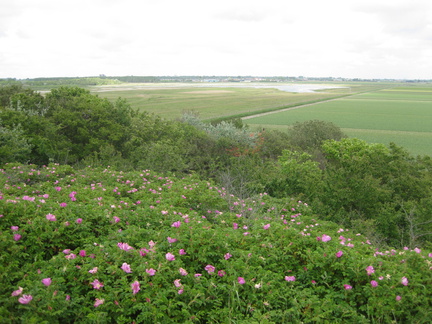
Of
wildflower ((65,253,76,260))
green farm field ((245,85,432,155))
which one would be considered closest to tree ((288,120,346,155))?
green farm field ((245,85,432,155))

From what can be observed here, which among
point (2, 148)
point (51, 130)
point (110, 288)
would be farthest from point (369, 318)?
point (51, 130)

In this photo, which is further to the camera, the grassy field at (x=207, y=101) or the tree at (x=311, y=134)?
the grassy field at (x=207, y=101)

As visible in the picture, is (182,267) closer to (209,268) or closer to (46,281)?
(209,268)

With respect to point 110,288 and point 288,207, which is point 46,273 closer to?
point 110,288

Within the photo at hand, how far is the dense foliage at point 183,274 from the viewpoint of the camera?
2.90 meters

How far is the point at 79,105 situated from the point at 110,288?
15761mm

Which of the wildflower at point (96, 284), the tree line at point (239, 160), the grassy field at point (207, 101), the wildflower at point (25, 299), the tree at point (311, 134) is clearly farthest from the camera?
the grassy field at point (207, 101)

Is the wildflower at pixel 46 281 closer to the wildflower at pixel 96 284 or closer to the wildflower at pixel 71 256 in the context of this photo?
the wildflower at pixel 96 284

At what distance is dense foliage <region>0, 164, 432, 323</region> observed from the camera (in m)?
2.90

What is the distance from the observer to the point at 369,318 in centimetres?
328

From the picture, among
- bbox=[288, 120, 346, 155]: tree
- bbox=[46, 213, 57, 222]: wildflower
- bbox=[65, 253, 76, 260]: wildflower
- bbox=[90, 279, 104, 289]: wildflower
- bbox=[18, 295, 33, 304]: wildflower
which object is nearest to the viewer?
bbox=[18, 295, 33, 304]: wildflower

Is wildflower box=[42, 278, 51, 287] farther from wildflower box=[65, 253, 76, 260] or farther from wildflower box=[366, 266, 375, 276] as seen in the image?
wildflower box=[366, 266, 375, 276]

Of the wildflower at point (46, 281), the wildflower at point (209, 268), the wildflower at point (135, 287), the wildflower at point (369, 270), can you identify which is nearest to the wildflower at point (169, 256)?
the wildflower at point (209, 268)

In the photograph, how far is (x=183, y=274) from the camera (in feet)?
10.5
